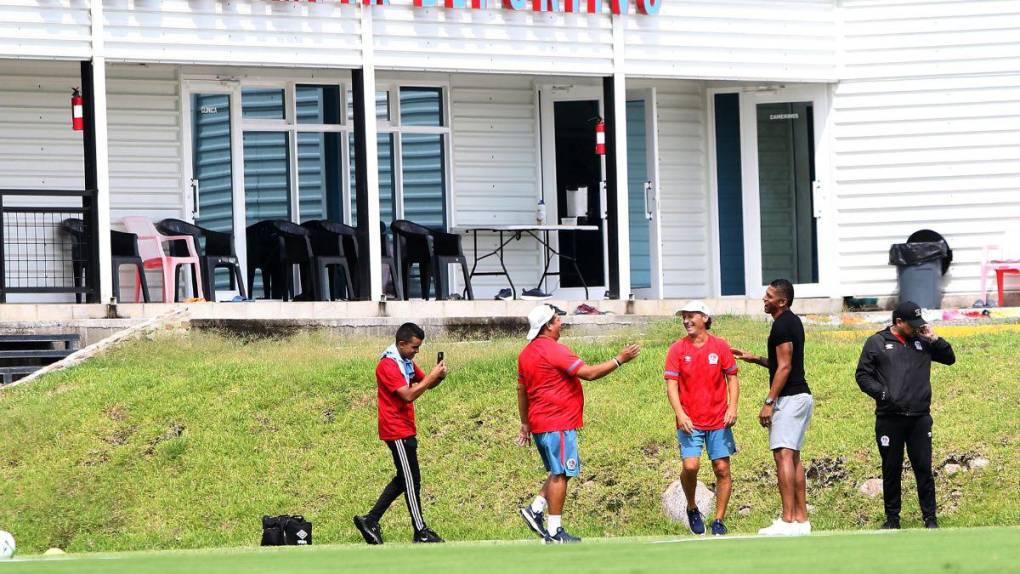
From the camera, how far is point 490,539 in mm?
12609

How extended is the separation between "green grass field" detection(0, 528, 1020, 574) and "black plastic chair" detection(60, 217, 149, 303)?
26.7 ft

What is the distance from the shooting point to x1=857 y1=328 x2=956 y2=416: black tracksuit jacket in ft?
37.1

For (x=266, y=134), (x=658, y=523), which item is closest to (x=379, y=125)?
(x=266, y=134)

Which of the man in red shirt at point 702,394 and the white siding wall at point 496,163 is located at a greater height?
the white siding wall at point 496,163

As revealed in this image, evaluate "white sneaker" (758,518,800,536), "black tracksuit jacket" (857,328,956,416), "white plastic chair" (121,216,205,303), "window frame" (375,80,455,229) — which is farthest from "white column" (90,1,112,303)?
"black tracksuit jacket" (857,328,956,416)

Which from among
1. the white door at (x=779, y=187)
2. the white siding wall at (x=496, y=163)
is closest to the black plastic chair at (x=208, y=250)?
the white siding wall at (x=496, y=163)

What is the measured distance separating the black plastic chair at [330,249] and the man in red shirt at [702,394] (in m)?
8.47

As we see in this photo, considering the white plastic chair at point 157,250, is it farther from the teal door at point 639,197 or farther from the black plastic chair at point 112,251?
the teal door at point 639,197

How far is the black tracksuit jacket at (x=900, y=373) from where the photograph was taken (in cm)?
1131

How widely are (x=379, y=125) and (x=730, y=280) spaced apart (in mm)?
4646

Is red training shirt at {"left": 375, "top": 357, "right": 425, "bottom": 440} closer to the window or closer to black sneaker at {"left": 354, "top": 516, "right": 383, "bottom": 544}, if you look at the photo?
black sneaker at {"left": 354, "top": 516, "right": 383, "bottom": 544}

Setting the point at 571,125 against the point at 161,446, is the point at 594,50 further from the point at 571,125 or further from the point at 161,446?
the point at 161,446

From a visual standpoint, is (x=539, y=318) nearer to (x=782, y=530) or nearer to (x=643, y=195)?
(x=782, y=530)

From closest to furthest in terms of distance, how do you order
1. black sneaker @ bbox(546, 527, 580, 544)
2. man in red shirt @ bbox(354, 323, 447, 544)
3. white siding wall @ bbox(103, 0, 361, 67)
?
black sneaker @ bbox(546, 527, 580, 544) < man in red shirt @ bbox(354, 323, 447, 544) < white siding wall @ bbox(103, 0, 361, 67)
